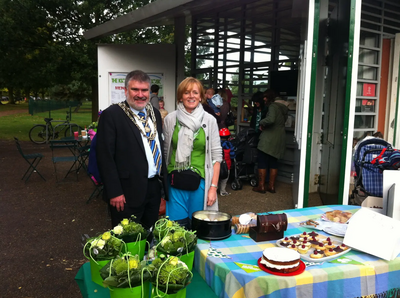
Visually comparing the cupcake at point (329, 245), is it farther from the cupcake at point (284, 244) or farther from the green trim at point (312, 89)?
the green trim at point (312, 89)

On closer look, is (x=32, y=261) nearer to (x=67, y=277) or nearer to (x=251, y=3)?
(x=67, y=277)

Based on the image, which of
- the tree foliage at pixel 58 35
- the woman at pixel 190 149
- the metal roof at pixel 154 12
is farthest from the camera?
the tree foliage at pixel 58 35

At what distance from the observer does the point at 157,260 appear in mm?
1494

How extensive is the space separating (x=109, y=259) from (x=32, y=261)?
8.47 feet

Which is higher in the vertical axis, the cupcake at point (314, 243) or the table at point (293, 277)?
the cupcake at point (314, 243)

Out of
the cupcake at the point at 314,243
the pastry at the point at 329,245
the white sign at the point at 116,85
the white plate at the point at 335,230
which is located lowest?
the white plate at the point at 335,230

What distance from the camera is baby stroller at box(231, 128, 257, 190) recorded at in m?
6.42

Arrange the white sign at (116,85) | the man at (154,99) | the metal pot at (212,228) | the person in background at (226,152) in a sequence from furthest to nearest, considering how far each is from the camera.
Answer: the white sign at (116,85)
the man at (154,99)
the person in background at (226,152)
the metal pot at (212,228)

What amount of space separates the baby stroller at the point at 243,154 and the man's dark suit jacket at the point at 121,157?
3937 millimetres

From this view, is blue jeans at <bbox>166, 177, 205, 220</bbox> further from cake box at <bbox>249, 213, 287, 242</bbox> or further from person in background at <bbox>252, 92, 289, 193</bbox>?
person in background at <bbox>252, 92, 289, 193</bbox>

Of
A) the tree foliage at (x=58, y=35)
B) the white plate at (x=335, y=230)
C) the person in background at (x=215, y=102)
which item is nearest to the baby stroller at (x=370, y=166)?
the white plate at (x=335, y=230)

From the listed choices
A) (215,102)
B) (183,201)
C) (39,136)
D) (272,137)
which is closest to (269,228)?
(183,201)

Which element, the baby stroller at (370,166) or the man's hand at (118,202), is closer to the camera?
the man's hand at (118,202)

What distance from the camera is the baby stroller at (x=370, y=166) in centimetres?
374
